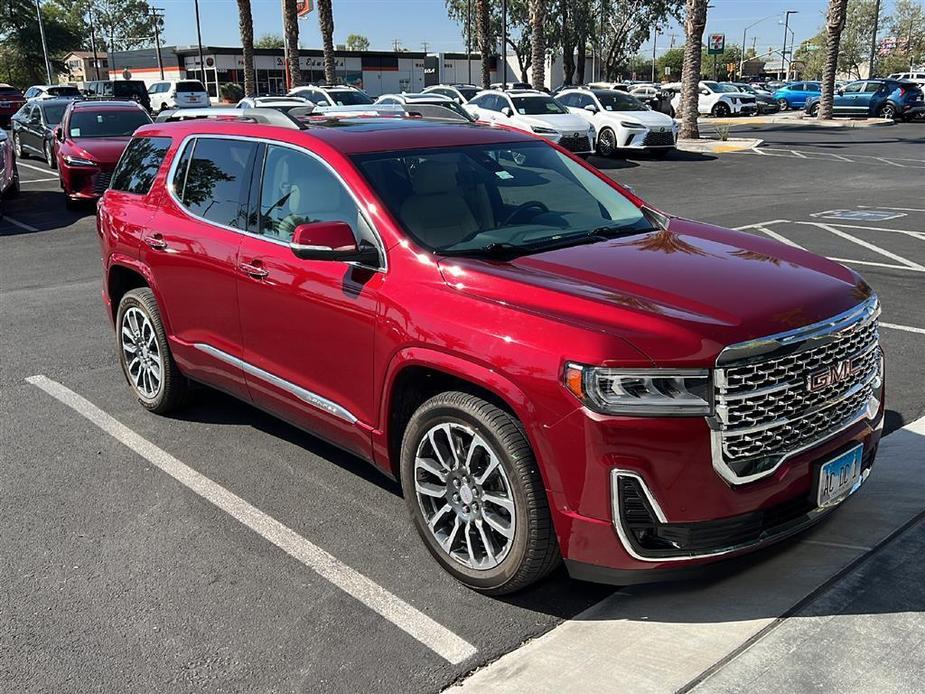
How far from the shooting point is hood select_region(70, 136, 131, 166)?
1458 centimetres

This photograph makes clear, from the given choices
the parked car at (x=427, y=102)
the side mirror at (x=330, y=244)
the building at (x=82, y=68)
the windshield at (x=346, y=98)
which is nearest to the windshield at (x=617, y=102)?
the parked car at (x=427, y=102)

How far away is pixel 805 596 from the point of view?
3469mm

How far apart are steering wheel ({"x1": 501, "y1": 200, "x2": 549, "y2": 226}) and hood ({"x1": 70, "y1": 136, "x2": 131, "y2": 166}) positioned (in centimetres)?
1173

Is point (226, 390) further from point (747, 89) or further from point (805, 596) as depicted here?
point (747, 89)

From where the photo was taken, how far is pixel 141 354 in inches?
227

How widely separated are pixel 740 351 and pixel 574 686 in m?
1.27

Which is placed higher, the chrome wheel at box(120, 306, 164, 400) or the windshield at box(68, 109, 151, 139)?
the windshield at box(68, 109, 151, 139)

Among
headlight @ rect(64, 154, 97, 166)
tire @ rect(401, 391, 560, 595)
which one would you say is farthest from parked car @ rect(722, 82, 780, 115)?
tire @ rect(401, 391, 560, 595)

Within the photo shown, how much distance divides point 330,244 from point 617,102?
2190 centimetres

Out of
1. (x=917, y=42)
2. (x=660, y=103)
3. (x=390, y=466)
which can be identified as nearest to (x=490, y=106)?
(x=660, y=103)

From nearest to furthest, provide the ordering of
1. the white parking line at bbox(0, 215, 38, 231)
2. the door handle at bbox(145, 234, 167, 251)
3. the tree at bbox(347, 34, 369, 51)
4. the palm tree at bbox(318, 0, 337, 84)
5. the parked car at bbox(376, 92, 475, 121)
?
the door handle at bbox(145, 234, 167, 251)
the white parking line at bbox(0, 215, 38, 231)
the parked car at bbox(376, 92, 475, 121)
the palm tree at bbox(318, 0, 337, 84)
the tree at bbox(347, 34, 369, 51)

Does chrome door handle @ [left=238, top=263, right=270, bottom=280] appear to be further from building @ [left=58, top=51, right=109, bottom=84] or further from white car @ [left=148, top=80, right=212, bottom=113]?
building @ [left=58, top=51, right=109, bottom=84]

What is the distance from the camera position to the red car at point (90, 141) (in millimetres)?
14625

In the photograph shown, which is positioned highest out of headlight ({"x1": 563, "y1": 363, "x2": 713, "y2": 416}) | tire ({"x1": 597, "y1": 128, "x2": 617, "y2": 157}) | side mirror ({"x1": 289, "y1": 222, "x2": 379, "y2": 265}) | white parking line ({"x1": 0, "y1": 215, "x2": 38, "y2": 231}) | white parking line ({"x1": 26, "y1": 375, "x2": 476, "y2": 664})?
side mirror ({"x1": 289, "y1": 222, "x2": 379, "y2": 265})
